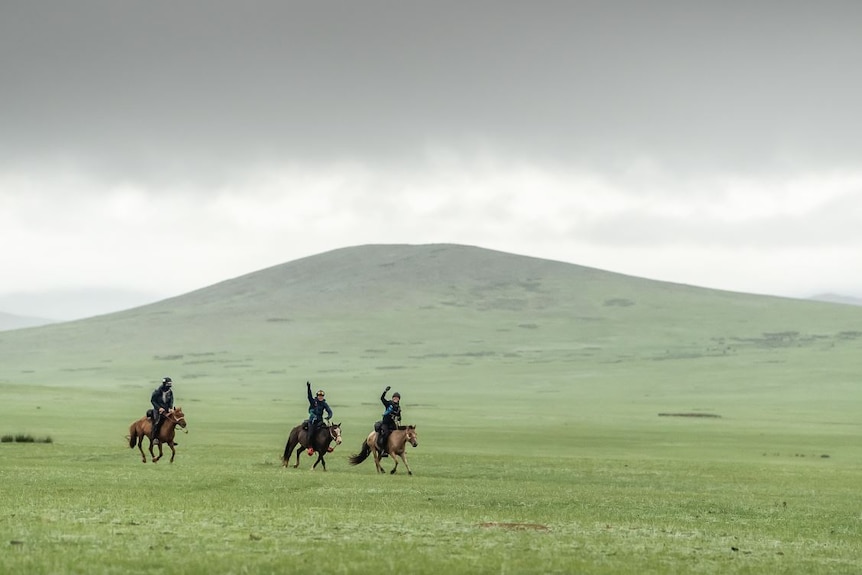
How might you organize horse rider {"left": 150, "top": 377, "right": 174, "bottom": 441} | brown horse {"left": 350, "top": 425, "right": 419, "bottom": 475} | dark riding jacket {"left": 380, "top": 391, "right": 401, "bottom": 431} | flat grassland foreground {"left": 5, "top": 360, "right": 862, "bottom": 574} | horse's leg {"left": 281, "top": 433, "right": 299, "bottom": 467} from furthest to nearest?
1. horse rider {"left": 150, "top": 377, "right": 174, "bottom": 441}
2. horse's leg {"left": 281, "top": 433, "right": 299, "bottom": 467}
3. dark riding jacket {"left": 380, "top": 391, "right": 401, "bottom": 431}
4. brown horse {"left": 350, "top": 425, "right": 419, "bottom": 475}
5. flat grassland foreground {"left": 5, "top": 360, "right": 862, "bottom": 574}

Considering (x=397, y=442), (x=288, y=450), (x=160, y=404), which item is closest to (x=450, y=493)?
(x=397, y=442)

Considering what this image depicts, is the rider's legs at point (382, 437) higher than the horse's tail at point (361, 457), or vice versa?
the rider's legs at point (382, 437)

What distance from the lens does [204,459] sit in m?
38.8

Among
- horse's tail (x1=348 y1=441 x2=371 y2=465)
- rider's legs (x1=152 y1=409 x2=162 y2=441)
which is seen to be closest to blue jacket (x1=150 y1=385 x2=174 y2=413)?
rider's legs (x1=152 y1=409 x2=162 y2=441)

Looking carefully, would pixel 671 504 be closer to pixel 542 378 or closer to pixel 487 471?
pixel 487 471

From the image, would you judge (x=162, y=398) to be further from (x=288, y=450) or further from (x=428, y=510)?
(x=428, y=510)

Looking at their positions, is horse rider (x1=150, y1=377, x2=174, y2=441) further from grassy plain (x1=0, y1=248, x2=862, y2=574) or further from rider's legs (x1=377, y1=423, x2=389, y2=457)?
rider's legs (x1=377, y1=423, x2=389, y2=457)

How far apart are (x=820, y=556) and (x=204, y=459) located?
24.4 metres

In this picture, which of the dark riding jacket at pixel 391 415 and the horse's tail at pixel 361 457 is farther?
the horse's tail at pixel 361 457

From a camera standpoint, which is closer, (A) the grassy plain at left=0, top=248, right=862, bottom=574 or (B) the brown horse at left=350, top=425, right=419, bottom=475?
(A) the grassy plain at left=0, top=248, right=862, bottom=574

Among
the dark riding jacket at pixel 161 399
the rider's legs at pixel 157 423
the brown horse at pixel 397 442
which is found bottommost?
the brown horse at pixel 397 442

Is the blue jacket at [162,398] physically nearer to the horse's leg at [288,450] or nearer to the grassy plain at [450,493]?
the grassy plain at [450,493]

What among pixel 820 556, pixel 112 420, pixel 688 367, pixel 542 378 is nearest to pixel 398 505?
pixel 820 556

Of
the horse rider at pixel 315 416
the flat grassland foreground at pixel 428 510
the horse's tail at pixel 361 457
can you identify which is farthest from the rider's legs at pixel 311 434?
the horse's tail at pixel 361 457
